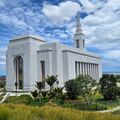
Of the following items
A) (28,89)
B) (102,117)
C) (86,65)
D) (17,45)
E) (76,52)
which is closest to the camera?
(102,117)

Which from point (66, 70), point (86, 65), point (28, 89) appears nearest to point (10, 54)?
point (28, 89)

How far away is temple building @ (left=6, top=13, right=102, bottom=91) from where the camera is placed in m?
54.0

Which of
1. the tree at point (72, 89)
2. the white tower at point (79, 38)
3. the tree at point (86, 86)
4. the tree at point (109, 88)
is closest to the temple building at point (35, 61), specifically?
the white tower at point (79, 38)

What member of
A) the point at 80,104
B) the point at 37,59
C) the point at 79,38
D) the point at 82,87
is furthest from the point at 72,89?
the point at 79,38

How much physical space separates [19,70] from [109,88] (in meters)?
28.4

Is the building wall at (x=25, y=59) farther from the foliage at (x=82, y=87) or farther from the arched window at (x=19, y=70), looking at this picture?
the foliage at (x=82, y=87)

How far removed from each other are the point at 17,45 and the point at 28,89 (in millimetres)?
11390

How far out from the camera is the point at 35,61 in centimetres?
5562

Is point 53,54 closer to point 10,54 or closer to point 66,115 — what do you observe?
point 10,54

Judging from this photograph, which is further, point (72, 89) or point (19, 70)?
point (19, 70)

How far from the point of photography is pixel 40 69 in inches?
2181

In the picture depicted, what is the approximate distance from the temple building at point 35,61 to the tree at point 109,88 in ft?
62.8

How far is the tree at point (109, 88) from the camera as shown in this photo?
1369 inches

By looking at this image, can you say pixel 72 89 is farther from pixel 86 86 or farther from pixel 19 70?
pixel 19 70
